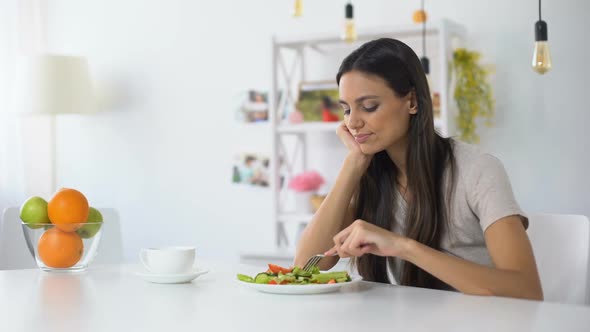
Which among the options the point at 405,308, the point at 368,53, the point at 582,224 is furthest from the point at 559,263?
the point at 405,308

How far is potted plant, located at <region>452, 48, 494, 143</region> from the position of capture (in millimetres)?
3412

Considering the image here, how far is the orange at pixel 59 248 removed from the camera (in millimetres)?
1867

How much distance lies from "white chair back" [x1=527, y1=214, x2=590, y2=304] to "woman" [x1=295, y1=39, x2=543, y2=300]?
238 mm

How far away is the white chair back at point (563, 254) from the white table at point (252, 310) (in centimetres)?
67

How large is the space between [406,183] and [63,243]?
2.75 ft

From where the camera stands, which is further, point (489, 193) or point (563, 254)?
point (563, 254)

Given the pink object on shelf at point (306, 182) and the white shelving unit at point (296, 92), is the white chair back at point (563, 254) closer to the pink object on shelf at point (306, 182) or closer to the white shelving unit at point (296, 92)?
the white shelving unit at point (296, 92)

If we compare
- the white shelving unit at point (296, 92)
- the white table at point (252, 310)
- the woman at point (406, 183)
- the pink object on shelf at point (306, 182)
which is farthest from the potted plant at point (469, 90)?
the white table at point (252, 310)

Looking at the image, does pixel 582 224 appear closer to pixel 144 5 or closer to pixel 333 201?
pixel 333 201

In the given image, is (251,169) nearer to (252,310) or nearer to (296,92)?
(296,92)

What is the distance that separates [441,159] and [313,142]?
1.98 meters

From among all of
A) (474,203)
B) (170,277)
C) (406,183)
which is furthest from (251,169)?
(170,277)

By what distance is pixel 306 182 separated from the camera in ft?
11.9

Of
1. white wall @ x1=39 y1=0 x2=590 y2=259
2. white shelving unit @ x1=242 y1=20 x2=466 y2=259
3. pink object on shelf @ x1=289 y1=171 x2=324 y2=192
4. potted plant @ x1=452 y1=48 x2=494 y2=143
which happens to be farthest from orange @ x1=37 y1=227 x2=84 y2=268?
white wall @ x1=39 y1=0 x2=590 y2=259
